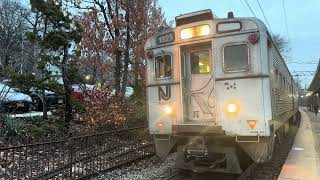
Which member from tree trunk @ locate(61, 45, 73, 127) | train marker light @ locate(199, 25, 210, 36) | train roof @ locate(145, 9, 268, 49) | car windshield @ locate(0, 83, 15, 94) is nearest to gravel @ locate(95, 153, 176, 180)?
train roof @ locate(145, 9, 268, 49)

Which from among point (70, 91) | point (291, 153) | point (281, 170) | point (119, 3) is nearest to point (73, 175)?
point (281, 170)

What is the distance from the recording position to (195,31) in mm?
8766

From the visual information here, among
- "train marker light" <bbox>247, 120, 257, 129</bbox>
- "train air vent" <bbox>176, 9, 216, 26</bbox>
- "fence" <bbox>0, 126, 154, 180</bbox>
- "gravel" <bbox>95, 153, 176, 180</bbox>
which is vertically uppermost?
"train air vent" <bbox>176, 9, 216, 26</bbox>

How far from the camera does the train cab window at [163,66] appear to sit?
29.9 feet

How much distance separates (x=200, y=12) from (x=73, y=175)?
14.3ft

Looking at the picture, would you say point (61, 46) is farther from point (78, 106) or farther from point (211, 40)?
point (211, 40)

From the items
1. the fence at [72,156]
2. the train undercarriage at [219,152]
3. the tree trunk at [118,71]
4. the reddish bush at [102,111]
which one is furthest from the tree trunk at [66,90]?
the train undercarriage at [219,152]

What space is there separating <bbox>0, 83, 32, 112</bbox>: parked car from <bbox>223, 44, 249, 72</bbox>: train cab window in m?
7.31

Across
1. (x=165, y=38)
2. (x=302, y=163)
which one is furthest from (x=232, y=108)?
(x=302, y=163)

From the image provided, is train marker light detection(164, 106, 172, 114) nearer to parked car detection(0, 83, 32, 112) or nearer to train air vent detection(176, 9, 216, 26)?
train air vent detection(176, 9, 216, 26)

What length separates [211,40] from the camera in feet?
28.1

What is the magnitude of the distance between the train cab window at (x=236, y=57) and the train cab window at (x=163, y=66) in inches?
50.2

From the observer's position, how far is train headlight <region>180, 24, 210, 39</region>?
8.65 meters

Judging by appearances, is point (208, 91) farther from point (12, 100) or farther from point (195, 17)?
point (12, 100)
